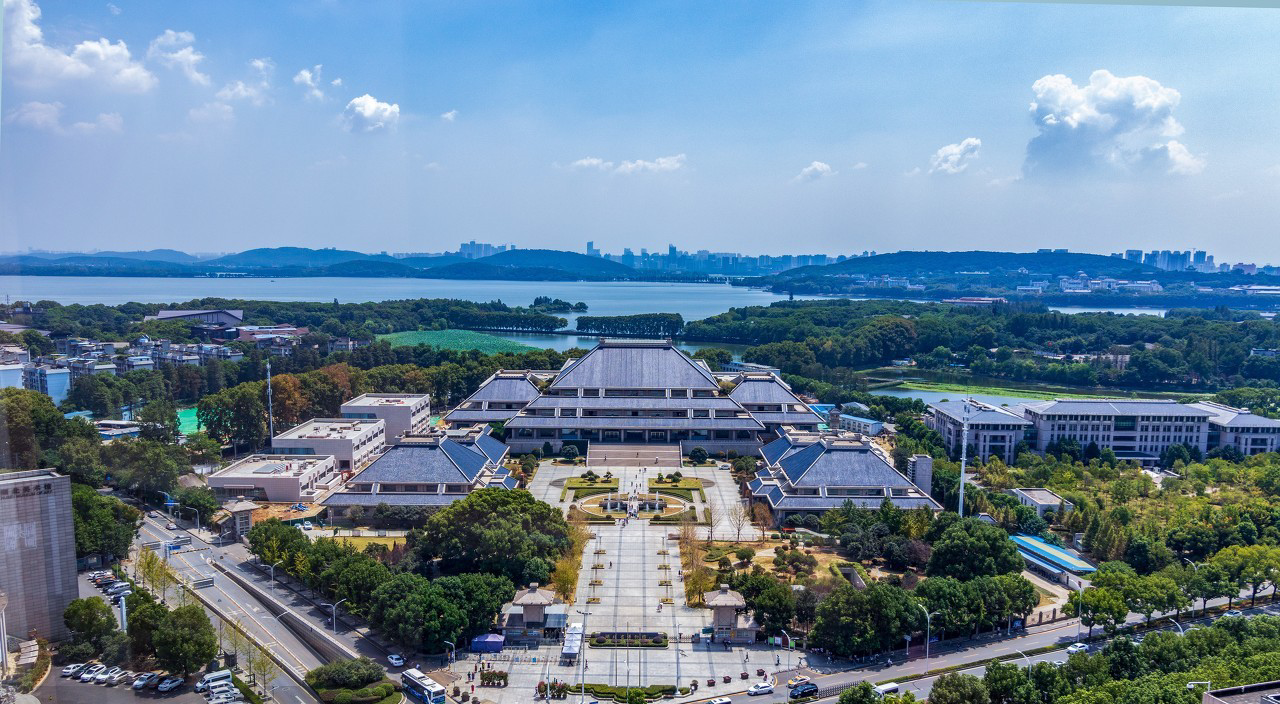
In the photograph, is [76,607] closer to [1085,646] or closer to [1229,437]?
[1085,646]

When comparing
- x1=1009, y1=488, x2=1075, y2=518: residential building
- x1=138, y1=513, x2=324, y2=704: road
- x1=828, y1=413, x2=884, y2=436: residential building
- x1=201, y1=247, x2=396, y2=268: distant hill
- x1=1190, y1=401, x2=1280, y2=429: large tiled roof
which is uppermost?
x1=201, y1=247, x2=396, y2=268: distant hill

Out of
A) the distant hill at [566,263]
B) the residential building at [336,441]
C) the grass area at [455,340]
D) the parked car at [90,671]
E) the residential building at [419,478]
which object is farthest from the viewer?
the distant hill at [566,263]

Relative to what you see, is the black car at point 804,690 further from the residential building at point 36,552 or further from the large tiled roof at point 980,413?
the large tiled roof at point 980,413

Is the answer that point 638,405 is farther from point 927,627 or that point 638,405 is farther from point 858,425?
point 927,627

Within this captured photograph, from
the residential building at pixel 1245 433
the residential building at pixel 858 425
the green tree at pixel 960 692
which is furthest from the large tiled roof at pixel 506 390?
the residential building at pixel 1245 433

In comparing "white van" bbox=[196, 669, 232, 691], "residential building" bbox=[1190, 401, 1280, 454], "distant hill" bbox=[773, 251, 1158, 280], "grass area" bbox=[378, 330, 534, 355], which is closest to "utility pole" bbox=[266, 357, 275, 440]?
"white van" bbox=[196, 669, 232, 691]

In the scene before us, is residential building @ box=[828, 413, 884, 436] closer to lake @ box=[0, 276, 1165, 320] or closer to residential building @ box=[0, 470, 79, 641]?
residential building @ box=[0, 470, 79, 641]
